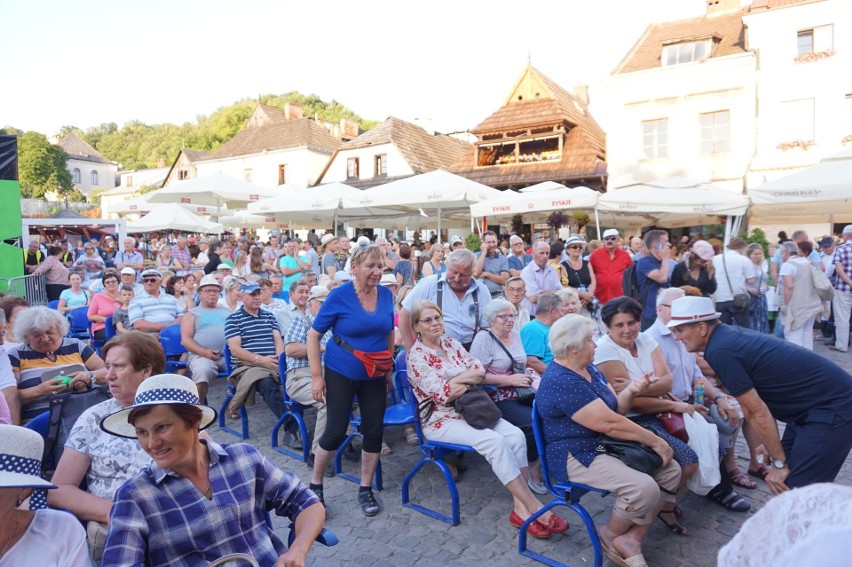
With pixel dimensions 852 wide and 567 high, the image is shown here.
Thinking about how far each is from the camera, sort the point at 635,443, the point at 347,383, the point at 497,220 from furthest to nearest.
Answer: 1. the point at 497,220
2. the point at 347,383
3. the point at 635,443

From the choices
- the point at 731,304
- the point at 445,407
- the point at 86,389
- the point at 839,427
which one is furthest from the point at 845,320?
the point at 86,389

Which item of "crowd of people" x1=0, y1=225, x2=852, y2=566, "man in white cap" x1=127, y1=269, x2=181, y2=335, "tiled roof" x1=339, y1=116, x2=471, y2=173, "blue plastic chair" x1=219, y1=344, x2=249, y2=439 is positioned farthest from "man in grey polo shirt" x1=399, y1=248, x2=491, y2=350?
"tiled roof" x1=339, y1=116, x2=471, y2=173

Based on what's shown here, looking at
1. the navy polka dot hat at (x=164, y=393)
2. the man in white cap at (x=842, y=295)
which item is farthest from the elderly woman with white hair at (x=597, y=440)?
the man in white cap at (x=842, y=295)

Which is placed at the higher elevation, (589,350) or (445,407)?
(589,350)

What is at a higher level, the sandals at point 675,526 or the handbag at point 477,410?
the handbag at point 477,410

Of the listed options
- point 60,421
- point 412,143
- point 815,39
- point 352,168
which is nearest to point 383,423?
point 60,421

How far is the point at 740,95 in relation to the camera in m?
18.5

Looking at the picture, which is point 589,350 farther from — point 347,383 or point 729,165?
point 729,165

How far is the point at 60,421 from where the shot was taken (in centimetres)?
311

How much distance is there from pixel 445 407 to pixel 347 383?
74cm

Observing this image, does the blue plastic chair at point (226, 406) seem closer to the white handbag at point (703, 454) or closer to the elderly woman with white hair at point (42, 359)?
the elderly woman with white hair at point (42, 359)

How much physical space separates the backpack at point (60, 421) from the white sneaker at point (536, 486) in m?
3.09

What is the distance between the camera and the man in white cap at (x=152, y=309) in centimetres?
662

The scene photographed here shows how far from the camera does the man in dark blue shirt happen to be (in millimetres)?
6293
